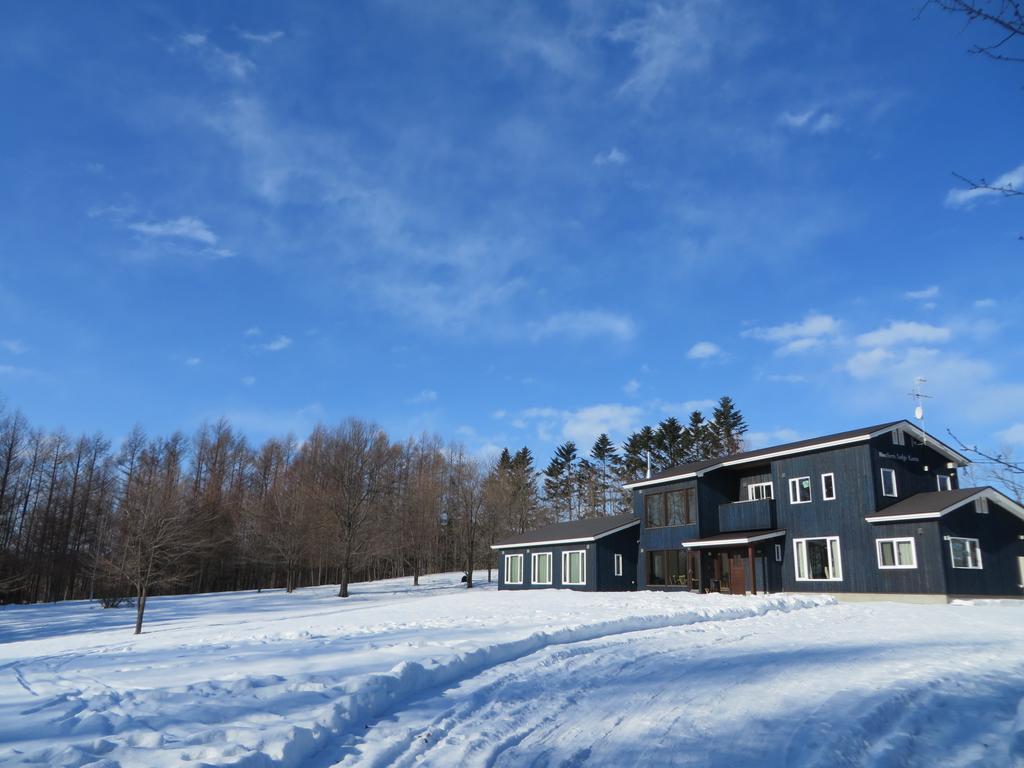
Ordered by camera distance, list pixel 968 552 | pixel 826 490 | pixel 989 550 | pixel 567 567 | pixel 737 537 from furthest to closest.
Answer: pixel 567 567 < pixel 737 537 < pixel 826 490 < pixel 989 550 < pixel 968 552

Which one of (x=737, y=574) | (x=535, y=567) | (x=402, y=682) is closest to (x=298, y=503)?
(x=535, y=567)

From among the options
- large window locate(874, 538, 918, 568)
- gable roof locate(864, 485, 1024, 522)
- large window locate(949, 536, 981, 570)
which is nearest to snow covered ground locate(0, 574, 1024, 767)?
gable roof locate(864, 485, 1024, 522)

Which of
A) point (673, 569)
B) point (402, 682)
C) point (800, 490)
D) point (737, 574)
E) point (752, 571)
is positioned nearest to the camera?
point (402, 682)

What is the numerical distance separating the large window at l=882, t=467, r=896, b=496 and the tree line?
28.2 m

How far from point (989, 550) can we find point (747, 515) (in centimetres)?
887

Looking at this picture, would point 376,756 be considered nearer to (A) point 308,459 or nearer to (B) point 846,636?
(B) point 846,636

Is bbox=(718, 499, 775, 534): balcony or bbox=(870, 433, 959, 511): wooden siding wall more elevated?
bbox=(870, 433, 959, 511): wooden siding wall

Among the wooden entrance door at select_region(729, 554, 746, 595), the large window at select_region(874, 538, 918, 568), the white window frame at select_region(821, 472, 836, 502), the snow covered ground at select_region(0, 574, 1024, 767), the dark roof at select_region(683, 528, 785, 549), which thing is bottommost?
the snow covered ground at select_region(0, 574, 1024, 767)

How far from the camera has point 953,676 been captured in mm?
8836

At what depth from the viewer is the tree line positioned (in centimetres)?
4400

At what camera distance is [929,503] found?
80.9ft

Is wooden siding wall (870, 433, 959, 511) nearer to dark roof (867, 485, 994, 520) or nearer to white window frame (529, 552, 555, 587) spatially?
dark roof (867, 485, 994, 520)

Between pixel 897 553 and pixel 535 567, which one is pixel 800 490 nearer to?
pixel 897 553

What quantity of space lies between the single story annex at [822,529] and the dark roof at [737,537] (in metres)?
0.07
